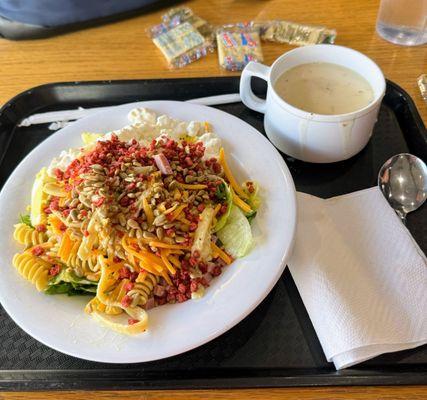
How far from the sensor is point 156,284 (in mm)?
896

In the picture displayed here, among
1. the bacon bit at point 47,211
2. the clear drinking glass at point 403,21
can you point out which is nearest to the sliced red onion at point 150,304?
the bacon bit at point 47,211

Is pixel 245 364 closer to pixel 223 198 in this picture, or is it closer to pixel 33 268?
pixel 223 198

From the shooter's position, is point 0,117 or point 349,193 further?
point 0,117

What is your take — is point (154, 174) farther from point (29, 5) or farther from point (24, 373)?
point (29, 5)

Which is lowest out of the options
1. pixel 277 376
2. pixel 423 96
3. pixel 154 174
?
pixel 277 376

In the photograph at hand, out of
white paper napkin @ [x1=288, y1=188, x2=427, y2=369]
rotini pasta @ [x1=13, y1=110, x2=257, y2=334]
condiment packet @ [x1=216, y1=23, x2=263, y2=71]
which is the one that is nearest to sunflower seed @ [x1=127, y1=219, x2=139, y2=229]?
rotini pasta @ [x1=13, y1=110, x2=257, y2=334]

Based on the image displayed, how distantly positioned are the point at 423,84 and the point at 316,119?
0.53 meters

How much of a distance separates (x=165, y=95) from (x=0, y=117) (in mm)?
496

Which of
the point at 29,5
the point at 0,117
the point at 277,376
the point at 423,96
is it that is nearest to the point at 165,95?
the point at 0,117

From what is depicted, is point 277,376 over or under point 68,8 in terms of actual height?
under

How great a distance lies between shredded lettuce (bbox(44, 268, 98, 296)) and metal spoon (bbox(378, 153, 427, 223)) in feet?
2.39

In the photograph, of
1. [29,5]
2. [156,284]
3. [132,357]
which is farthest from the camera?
[29,5]

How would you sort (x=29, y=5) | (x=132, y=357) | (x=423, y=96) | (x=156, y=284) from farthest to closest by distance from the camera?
1. (x=29, y=5)
2. (x=423, y=96)
3. (x=156, y=284)
4. (x=132, y=357)

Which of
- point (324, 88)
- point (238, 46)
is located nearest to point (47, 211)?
point (324, 88)
